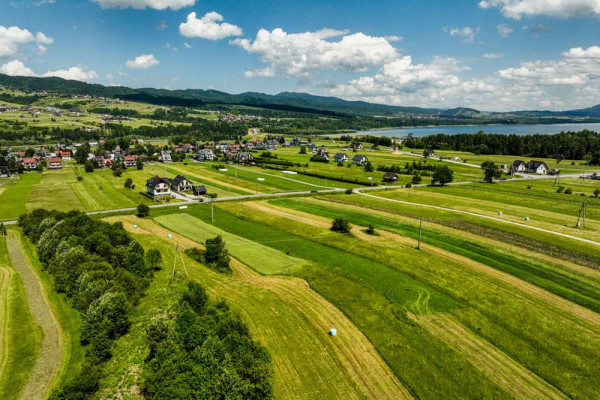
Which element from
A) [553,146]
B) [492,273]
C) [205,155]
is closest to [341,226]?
[492,273]

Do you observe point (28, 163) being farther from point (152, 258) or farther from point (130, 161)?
point (152, 258)

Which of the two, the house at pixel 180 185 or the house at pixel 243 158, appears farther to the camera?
the house at pixel 243 158

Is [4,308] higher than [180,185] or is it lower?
lower

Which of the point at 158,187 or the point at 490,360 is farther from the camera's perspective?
the point at 158,187

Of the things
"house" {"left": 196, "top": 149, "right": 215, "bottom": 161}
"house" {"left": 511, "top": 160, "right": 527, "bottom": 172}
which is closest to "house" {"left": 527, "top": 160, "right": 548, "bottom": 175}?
"house" {"left": 511, "top": 160, "right": 527, "bottom": 172}

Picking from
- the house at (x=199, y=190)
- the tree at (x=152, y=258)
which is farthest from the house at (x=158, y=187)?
the tree at (x=152, y=258)

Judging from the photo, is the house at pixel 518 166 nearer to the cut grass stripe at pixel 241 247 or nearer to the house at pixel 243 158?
the house at pixel 243 158
